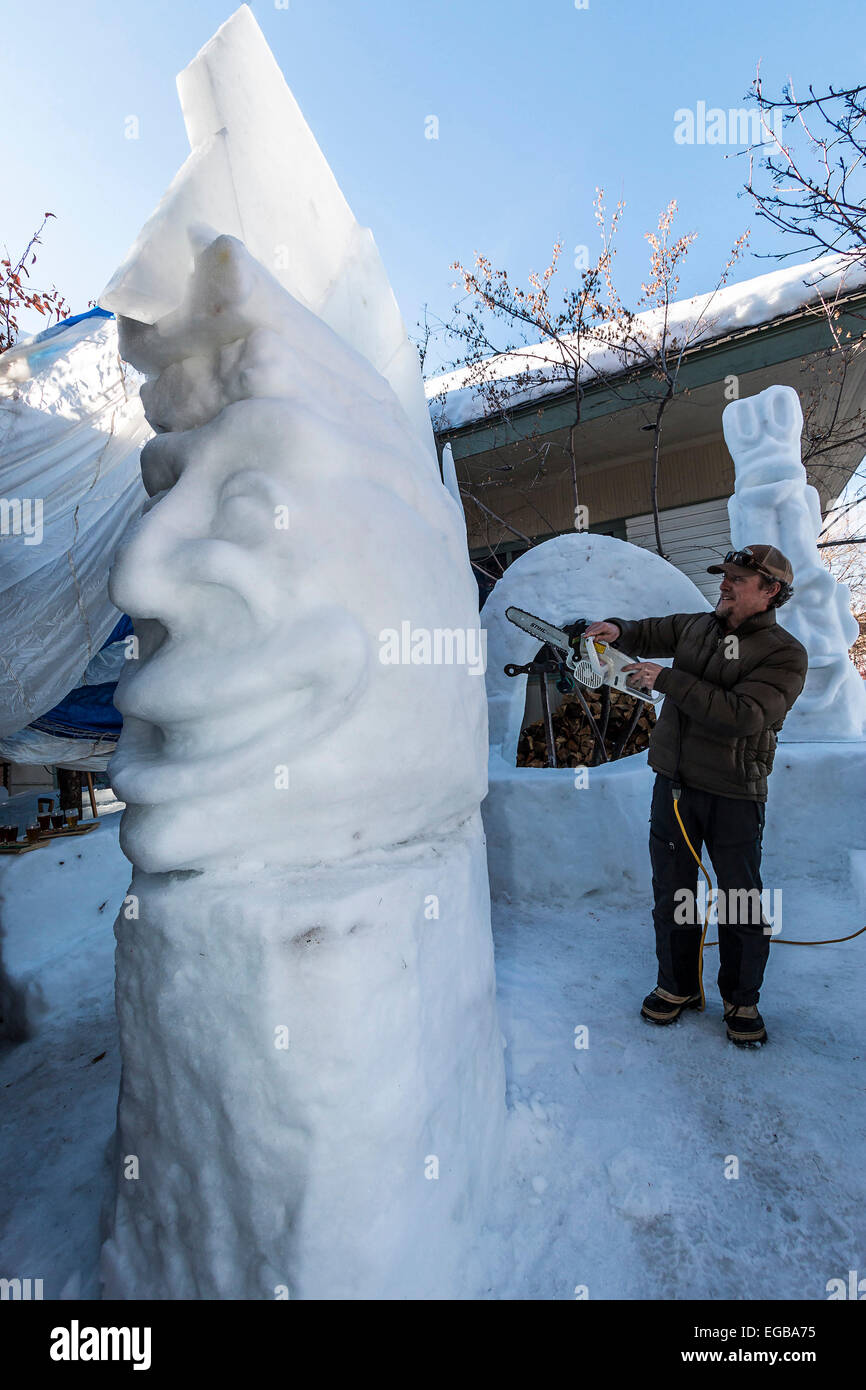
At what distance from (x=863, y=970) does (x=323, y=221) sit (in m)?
3.15

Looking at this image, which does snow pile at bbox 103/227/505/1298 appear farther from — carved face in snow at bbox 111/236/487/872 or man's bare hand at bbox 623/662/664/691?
man's bare hand at bbox 623/662/664/691

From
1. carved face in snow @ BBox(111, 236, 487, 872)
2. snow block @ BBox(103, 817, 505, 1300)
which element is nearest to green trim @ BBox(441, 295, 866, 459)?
carved face in snow @ BBox(111, 236, 487, 872)

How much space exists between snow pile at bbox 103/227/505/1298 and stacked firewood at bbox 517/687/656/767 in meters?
3.58

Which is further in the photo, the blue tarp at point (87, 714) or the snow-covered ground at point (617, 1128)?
the blue tarp at point (87, 714)

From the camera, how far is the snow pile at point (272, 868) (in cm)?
119

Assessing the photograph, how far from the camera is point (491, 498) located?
9.15m

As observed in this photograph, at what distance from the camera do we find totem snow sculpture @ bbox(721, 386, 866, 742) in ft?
12.6

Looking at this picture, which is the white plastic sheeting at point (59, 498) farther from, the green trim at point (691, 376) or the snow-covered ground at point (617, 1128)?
the green trim at point (691, 376)

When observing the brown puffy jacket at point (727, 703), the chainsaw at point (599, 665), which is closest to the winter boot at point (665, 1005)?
the brown puffy jacket at point (727, 703)

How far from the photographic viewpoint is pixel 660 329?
6312 mm

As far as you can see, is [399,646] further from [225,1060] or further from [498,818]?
[498,818]

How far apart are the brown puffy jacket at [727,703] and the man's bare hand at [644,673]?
0.13 ft
